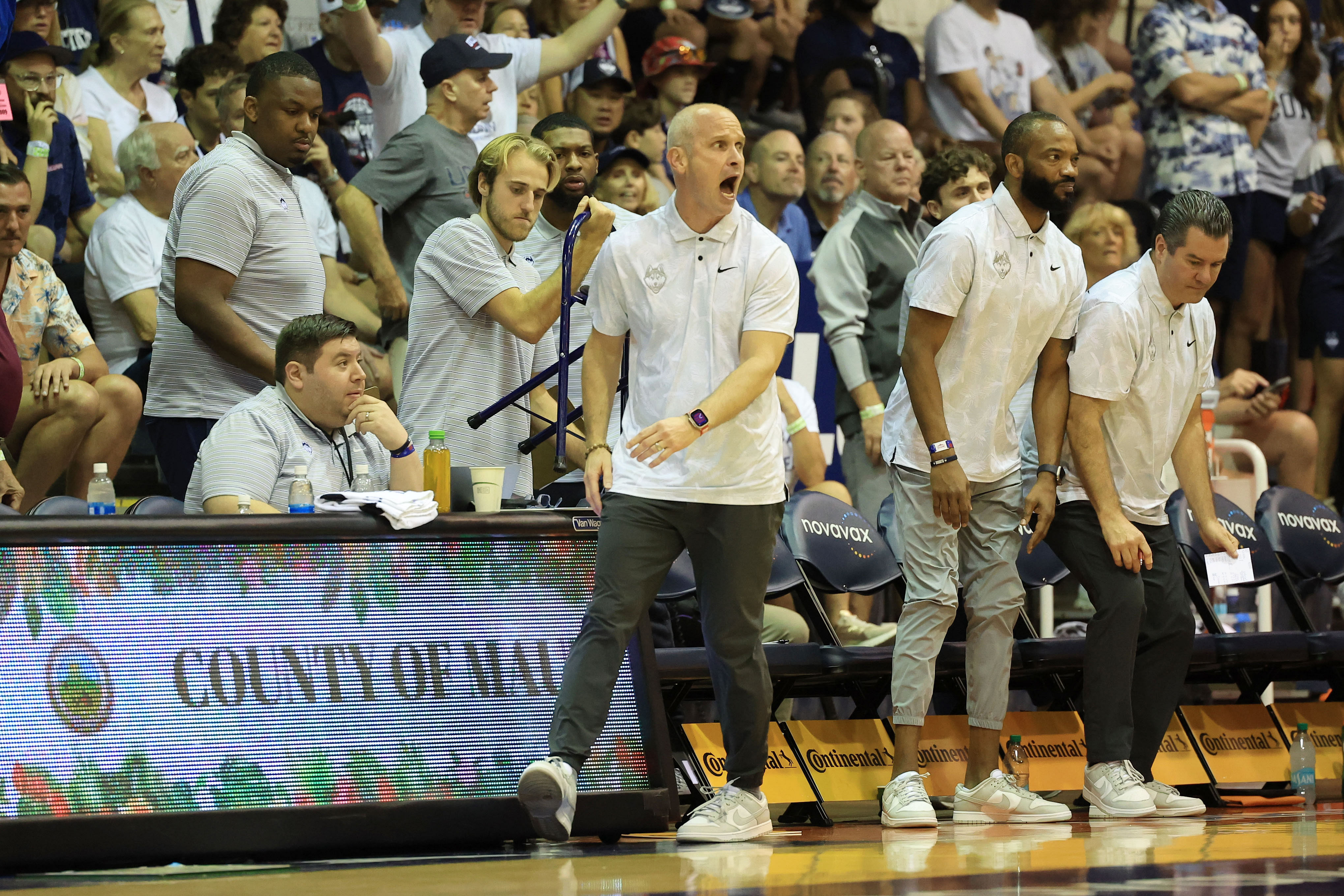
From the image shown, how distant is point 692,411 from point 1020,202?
5.66ft

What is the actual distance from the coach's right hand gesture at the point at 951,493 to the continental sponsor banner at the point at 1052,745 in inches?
45.7

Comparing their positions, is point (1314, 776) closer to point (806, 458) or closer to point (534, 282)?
point (806, 458)

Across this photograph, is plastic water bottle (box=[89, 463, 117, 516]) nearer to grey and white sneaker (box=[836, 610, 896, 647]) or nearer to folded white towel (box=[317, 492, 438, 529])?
folded white towel (box=[317, 492, 438, 529])

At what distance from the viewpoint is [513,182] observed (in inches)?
224

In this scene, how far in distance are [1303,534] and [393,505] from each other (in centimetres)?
455

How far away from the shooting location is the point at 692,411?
4.56 meters

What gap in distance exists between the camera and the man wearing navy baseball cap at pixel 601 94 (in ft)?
28.5

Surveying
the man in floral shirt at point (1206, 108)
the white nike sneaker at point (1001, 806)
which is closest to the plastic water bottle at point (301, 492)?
the white nike sneaker at point (1001, 806)

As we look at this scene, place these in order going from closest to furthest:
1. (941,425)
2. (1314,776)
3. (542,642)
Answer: (542,642) → (941,425) → (1314,776)

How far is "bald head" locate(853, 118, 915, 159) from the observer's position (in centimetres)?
769

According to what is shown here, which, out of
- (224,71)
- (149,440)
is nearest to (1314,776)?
(149,440)

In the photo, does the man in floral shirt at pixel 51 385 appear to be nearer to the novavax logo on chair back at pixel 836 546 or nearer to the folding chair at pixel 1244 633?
the novavax logo on chair back at pixel 836 546

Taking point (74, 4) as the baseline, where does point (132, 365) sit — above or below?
below

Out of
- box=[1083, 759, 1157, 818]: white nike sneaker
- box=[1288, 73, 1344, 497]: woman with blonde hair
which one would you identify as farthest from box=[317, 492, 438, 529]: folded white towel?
box=[1288, 73, 1344, 497]: woman with blonde hair
